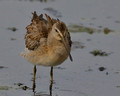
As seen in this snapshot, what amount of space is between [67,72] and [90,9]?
546 centimetres

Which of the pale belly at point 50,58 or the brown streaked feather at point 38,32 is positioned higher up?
the brown streaked feather at point 38,32

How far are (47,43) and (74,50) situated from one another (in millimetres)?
2747

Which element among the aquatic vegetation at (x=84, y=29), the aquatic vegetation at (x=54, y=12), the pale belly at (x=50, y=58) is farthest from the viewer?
the aquatic vegetation at (x=54, y=12)

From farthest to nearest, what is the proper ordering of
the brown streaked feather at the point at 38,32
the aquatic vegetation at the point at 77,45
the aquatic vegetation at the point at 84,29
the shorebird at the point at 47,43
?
the aquatic vegetation at the point at 84,29
the aquatic vegetation at the point at 77,45
the brown streaked feather at the point at 38,32
the shorebird at the point at 47,43

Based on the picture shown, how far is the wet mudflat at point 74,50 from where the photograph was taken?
1009 cm

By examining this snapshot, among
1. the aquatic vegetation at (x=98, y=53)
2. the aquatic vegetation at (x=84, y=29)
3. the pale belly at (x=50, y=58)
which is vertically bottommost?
the pale belly at (x=50, y=58)

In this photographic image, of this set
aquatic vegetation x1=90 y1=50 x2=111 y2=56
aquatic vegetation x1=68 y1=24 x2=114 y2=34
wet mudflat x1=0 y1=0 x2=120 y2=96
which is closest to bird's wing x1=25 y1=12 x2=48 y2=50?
wet mudflat x1=0 y1=0 x2=120 y2=96

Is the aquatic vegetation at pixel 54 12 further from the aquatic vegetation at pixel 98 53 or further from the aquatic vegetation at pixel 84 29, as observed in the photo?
the aquatic vegetation at pixel 98 53

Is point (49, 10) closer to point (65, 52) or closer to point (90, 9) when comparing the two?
point (90, 9)

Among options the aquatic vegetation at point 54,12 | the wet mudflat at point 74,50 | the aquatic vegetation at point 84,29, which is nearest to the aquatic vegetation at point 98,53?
the wet mudflat at point 74,50

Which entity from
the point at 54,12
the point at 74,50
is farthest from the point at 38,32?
the point at 54,12

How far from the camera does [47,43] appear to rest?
32.0 feet

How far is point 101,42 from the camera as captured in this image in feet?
43.2

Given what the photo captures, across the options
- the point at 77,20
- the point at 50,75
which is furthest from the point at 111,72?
the point at 77,20
